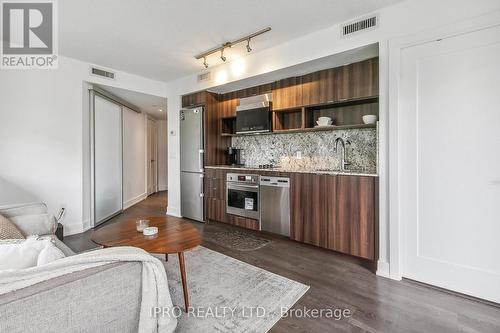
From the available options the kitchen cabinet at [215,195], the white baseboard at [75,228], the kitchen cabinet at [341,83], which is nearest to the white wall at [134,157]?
the white baseboard at [75,228]

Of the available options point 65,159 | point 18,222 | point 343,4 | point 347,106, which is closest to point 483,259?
point 347,106

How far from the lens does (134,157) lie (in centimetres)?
629

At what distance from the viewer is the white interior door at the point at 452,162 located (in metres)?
1.96

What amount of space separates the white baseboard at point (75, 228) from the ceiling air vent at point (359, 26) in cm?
453

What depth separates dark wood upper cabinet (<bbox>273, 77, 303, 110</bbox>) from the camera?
3.40 metres

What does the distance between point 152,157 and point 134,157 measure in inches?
61.1

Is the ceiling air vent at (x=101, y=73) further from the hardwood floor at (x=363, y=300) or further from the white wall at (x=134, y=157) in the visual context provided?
the hardwood floor at (x=363, y=300)

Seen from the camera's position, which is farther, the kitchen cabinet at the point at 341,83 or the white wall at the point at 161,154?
the white wall at the point at 161,154

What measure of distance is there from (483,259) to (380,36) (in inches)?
87.2

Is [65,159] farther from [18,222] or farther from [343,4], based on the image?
[343,4]

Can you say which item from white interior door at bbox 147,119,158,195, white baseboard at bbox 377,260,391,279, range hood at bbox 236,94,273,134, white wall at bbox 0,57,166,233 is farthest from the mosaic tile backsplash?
white interior door at bbox 147,119,158,195

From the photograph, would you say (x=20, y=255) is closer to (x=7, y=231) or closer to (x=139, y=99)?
(x=7, y=231)

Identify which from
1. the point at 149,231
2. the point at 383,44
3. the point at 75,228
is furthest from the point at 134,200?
the point at 383,44

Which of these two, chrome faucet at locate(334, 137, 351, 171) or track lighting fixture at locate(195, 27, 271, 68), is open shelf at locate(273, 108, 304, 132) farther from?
track lighting fixture at locate(195, 27, 271, 68)
